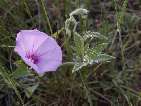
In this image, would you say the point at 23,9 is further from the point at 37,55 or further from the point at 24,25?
the point at 37,55

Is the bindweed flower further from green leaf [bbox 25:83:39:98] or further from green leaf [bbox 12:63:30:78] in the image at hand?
green leaf [bbox 25:83:39:98]

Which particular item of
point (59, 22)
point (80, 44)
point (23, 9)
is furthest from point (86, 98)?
point (23, 9)

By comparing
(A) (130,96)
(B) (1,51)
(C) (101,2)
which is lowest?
(A) (130,96)

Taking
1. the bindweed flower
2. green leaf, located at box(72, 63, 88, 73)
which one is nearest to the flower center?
the bindweed flower

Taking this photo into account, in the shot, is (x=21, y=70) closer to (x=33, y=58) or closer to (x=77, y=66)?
(x=33, y=58)

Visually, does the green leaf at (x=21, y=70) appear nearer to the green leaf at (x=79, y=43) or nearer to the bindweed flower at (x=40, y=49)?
the bindweed flower at (x=40, y=49)

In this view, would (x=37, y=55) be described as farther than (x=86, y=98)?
No

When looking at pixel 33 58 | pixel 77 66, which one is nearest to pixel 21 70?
pixel 33 58

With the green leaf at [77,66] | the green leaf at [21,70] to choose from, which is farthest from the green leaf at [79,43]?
the green leaf at [21,70]
